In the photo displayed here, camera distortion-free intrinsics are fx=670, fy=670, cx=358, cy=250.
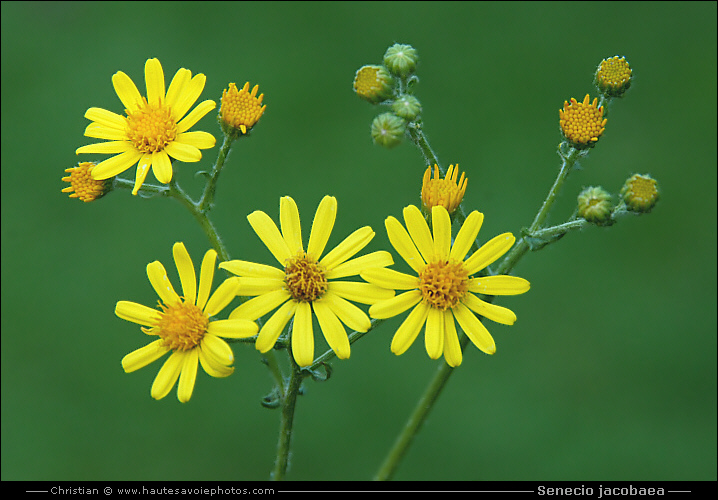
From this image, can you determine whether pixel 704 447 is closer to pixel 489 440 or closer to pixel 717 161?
pixel 489 440

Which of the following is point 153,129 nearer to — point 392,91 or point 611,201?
point 392,91

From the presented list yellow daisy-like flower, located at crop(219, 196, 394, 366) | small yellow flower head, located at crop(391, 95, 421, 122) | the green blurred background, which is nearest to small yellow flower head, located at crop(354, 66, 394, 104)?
small yellow flower head, located at crop(391, 95, 421, 122)

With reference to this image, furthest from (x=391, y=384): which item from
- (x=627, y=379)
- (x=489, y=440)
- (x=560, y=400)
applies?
(x=627, y=379)

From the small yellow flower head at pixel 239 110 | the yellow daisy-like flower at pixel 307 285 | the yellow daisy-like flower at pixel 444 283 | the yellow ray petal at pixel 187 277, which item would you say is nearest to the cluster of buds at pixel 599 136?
the yellow daisy-like flower at pixel 444 283

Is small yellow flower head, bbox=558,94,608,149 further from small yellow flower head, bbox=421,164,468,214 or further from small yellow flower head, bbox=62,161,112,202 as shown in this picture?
small yellow flower head, bbox=62,161,112,202

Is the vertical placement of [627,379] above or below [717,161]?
below

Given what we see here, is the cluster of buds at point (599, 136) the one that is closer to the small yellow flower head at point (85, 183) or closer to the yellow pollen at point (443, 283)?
the yellow pollen at point (443, 283)

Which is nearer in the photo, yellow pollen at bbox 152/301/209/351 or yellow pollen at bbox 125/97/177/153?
yellow pollen at bbox 152/301/209/351
